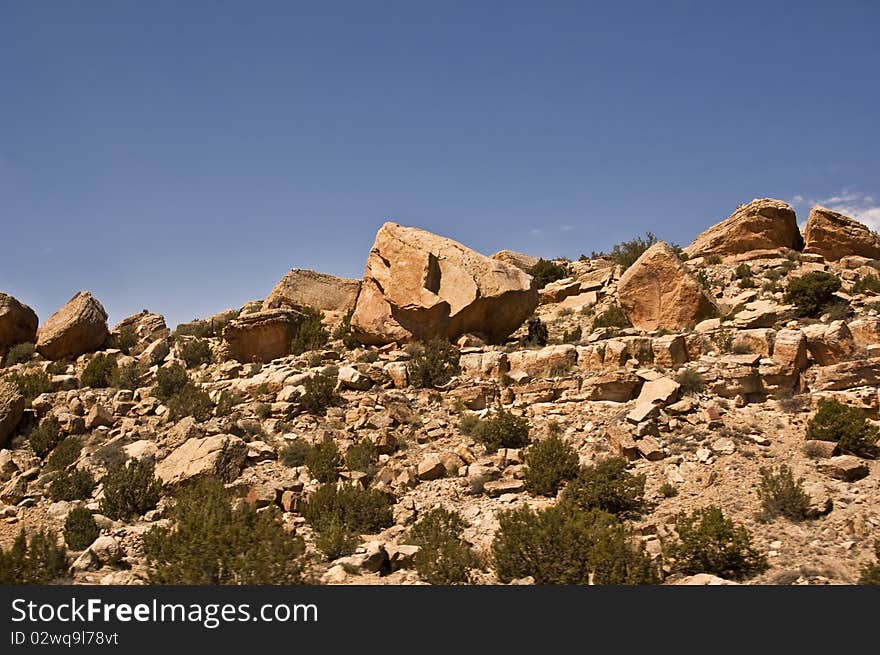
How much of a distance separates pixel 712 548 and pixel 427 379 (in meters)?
8.67

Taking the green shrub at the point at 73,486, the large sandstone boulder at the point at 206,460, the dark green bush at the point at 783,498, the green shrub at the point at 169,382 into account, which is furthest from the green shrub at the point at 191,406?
the dark green bush at the point at 783,498

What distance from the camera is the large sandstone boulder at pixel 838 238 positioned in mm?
22078

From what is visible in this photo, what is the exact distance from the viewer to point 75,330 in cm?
2047

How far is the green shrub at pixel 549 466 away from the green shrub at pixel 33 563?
7381mm

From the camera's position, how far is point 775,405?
13.2 metres

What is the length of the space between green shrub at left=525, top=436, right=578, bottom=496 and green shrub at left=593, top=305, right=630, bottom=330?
6.82 meters

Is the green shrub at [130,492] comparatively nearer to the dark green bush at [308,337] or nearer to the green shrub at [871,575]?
the dark green bush at [308,337]

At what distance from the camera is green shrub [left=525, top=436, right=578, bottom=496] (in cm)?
1118

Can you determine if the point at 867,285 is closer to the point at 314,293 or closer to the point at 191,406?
the point at 314,293

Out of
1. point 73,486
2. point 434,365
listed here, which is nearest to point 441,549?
point 434,365

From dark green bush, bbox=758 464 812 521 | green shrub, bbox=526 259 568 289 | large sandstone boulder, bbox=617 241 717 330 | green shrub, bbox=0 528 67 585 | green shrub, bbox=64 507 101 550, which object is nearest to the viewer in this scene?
green shrub, bbox=0 528 67 585

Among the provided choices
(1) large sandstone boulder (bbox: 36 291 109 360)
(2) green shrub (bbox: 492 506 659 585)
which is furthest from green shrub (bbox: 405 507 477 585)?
(1) large sandstone boulder (bbox: 36 291 109 360)

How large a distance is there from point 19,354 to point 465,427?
15.2 meters

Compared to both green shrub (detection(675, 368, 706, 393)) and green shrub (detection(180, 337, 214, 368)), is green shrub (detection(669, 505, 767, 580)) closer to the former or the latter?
green shrub (detection(675, 368, 706, 393))
